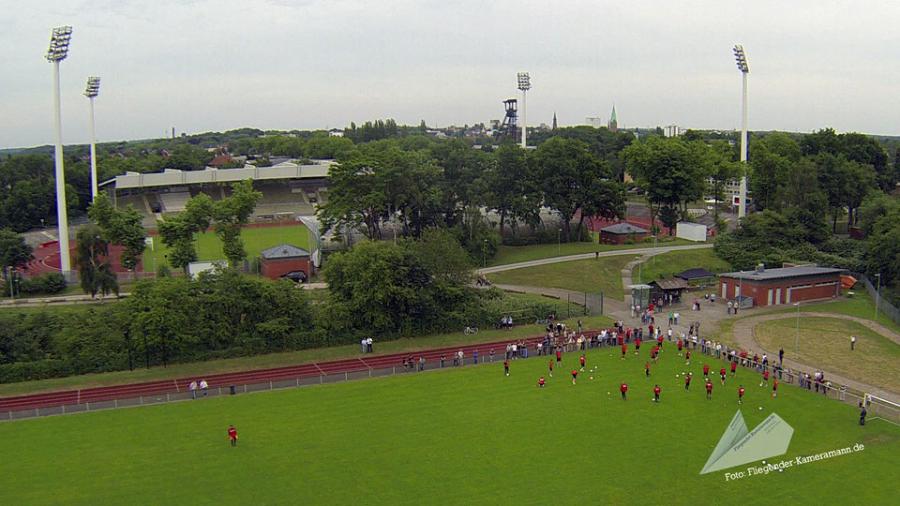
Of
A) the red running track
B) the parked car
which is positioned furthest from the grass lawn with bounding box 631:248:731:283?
the parked car

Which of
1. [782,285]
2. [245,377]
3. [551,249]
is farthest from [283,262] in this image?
[782,285]

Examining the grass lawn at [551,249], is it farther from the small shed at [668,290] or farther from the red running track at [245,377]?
the red running track at [245,377]

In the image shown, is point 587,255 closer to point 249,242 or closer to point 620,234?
point 620,234

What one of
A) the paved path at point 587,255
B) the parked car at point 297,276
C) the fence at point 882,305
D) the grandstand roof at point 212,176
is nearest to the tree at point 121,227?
the parked car at point 297,276

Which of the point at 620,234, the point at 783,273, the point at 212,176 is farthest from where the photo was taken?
the point at 212,176

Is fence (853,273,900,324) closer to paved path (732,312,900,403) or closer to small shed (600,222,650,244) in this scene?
paved path (732,312,900,403)

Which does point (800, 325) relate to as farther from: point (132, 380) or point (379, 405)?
point (132, 380)
